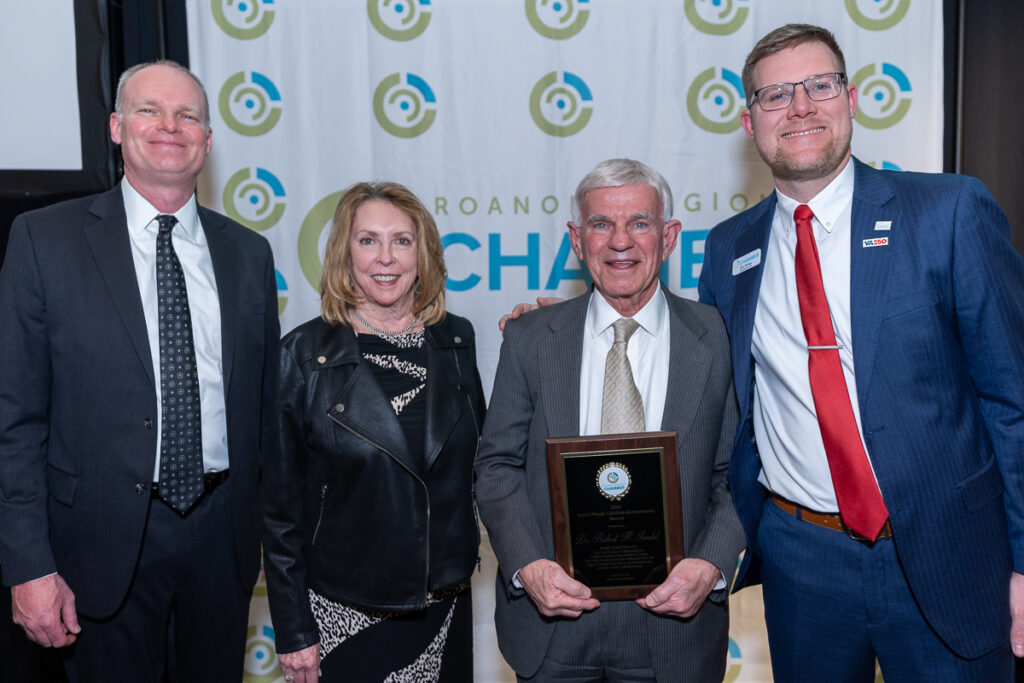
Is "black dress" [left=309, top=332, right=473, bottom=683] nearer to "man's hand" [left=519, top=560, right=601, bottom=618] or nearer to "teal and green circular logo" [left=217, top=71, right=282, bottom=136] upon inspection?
"man's hand" [left=519, top=560, right=601, bottom=618]

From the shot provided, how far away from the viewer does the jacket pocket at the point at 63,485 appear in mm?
2133

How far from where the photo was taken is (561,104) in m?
3.46

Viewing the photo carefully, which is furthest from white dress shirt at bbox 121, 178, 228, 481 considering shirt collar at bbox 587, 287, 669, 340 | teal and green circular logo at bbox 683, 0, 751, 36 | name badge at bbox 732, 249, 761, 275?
teal and green circular logo at bbox 683, 0, 751, 36

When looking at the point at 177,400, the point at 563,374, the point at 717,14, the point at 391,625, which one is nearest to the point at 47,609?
the point at 177,400

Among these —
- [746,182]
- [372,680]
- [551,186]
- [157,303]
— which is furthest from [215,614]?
[746,182]

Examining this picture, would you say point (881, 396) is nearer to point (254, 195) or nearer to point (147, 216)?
point (147, 216)

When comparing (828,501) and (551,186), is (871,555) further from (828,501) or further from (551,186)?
(551,186)

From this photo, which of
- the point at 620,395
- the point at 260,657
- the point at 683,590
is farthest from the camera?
the point at 260,657

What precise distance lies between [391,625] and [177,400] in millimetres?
870

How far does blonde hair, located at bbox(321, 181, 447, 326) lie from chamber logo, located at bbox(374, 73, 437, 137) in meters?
1.20

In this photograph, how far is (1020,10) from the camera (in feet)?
11.0

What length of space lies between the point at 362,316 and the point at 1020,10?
10.2 ft

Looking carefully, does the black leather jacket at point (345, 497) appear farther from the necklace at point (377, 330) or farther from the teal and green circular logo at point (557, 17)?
the teal and green circular logo at point (557, 17)

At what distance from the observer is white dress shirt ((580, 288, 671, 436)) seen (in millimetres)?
2016
